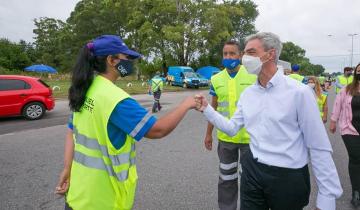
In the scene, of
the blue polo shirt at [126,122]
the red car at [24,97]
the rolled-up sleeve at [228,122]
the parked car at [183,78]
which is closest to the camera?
the blue polo shirt at [126,122]

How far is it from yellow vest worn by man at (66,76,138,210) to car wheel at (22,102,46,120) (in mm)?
10982

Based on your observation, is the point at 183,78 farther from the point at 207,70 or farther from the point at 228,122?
the point at 228,122

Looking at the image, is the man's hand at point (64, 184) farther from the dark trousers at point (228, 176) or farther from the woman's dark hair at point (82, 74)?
the dark trousers at point (228, 176)

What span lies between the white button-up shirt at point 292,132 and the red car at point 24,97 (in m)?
11.1

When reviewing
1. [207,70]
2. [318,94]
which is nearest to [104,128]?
[318,94]

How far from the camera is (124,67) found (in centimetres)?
233

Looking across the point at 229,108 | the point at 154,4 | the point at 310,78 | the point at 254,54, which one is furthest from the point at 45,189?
the point at 154,4

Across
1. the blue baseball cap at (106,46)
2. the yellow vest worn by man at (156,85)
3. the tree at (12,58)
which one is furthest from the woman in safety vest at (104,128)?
the tree at (12,58)

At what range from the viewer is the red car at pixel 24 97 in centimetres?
1173

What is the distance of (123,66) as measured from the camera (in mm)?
2314

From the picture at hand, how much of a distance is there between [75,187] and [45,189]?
3.08 metres

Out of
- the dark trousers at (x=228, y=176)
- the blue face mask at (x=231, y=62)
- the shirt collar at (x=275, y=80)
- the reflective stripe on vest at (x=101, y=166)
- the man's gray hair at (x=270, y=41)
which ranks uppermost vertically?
the man's gray hair at (x=270, y=41)

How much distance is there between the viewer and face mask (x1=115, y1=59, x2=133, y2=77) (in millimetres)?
2297

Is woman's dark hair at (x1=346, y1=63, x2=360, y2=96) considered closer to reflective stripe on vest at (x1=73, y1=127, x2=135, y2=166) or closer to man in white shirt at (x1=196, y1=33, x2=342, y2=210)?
man in white shirt at (x1=196, y1=33, x2=342, y2=210)
